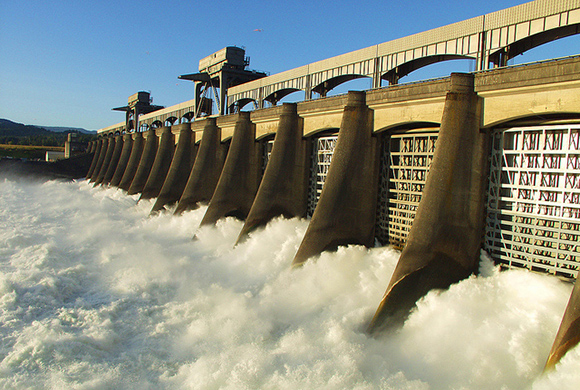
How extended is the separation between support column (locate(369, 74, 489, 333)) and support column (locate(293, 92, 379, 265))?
3439 millimetres

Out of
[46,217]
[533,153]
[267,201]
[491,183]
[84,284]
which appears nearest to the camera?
[533,153]

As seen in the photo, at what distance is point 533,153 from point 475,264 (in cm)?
335

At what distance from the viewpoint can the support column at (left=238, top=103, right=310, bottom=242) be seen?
59.7 feet

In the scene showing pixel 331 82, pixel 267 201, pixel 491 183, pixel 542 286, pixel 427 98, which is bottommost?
pixel 542 286

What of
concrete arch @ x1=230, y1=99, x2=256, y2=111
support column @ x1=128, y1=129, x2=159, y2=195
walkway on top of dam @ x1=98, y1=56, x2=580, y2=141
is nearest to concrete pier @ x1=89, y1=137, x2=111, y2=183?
support column @ x1=128, y1=129, x2=159, y2=195

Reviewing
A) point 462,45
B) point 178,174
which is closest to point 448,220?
point 462,45

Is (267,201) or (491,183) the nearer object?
(491,183)

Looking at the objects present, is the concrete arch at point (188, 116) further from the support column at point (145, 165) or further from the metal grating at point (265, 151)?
the metal grating at point (265, 151)

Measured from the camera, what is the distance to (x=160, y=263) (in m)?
16.9

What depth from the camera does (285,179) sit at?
60.0ft

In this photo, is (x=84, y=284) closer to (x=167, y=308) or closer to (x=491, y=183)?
(x=167, y=308)

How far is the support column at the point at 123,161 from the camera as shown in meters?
41.5

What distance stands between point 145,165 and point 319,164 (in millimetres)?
22631

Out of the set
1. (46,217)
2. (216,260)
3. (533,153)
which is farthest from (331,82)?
(46,217)
